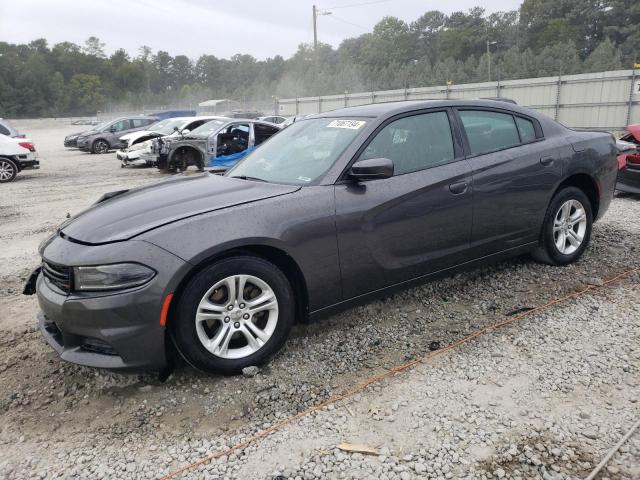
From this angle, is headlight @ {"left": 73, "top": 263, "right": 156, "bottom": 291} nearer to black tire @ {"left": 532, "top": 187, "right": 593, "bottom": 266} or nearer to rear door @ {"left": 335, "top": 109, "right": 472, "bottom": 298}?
rear door @ {"left": 335, "top": 109, "right": 472, "bottom": 298}

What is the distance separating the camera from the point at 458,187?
3729 mm

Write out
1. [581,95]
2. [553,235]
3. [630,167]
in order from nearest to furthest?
[553,235]
[630,167]
[581,95]

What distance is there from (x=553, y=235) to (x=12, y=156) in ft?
45.2

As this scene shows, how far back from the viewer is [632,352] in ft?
10.4

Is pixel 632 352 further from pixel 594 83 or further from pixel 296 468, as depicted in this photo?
pixel 594 83

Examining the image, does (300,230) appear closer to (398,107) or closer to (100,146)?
(398,107)

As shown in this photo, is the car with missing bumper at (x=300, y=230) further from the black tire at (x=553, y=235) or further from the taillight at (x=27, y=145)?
the taillight at (x=27, y=145)

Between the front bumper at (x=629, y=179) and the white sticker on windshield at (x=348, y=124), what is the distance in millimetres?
5720

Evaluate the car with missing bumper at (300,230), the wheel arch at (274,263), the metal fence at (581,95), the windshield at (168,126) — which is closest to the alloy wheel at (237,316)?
the car with missing bumper at (300,230)

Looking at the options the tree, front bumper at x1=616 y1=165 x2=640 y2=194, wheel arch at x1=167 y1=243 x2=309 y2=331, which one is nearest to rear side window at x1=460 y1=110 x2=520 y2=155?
wheel arch at x1=167 y1=243 x2=309 y2=331

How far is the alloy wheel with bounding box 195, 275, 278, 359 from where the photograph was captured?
2.88 metres

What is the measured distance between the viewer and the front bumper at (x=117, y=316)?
2.65m

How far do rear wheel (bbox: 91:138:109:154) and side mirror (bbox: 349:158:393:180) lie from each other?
2176 centimetres

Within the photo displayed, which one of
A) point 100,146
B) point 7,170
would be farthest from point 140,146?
point 100,146
